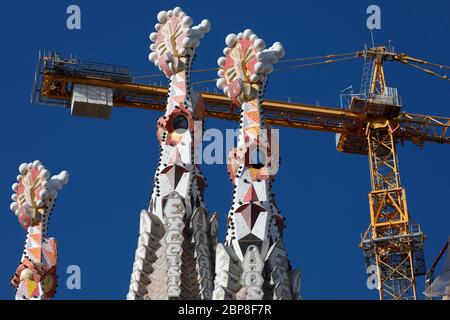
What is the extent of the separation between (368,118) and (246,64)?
25.3m

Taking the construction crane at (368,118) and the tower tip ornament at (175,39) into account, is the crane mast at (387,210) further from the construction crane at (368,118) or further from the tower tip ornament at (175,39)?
the tower tip ornament at (175,39)

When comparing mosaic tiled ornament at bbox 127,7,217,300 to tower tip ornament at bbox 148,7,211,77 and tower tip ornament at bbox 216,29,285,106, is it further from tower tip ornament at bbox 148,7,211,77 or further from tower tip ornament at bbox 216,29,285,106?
tower tip ornament at bbox 216,29,285,106

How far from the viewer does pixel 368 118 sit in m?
68.6

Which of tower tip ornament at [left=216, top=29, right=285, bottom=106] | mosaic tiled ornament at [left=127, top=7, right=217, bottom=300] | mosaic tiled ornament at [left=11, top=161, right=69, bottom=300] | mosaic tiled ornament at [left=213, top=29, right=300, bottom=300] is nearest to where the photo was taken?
mosaic tiled ornament at [left=213, top=29, right=300, bottom=300]

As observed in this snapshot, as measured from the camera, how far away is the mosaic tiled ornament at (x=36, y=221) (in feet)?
148

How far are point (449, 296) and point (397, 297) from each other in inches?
833

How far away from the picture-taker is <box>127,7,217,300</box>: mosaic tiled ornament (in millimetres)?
42469

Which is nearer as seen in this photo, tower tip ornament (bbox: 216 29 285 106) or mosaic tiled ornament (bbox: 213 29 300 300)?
mosaic tiled ornament (bbox: 213 29 300 300)

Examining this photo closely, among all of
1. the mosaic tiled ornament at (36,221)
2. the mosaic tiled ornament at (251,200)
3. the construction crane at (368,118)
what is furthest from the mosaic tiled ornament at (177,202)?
the construction crane at (368,118)

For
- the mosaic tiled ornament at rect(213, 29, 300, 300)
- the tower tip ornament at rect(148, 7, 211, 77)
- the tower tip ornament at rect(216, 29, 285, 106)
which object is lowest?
the mosaic tiled ornament at rect(213, 29, 300, 300)

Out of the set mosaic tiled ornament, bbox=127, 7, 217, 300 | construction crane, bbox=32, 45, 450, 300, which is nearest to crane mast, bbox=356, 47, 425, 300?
construction crane, bbox=32, 45, 450, 300

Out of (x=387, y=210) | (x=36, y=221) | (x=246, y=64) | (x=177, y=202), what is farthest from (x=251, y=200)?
(x=387, y=210)

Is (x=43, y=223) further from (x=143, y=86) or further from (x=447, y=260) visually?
(x=143, y=86)

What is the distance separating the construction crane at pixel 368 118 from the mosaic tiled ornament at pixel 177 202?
1530 cm
